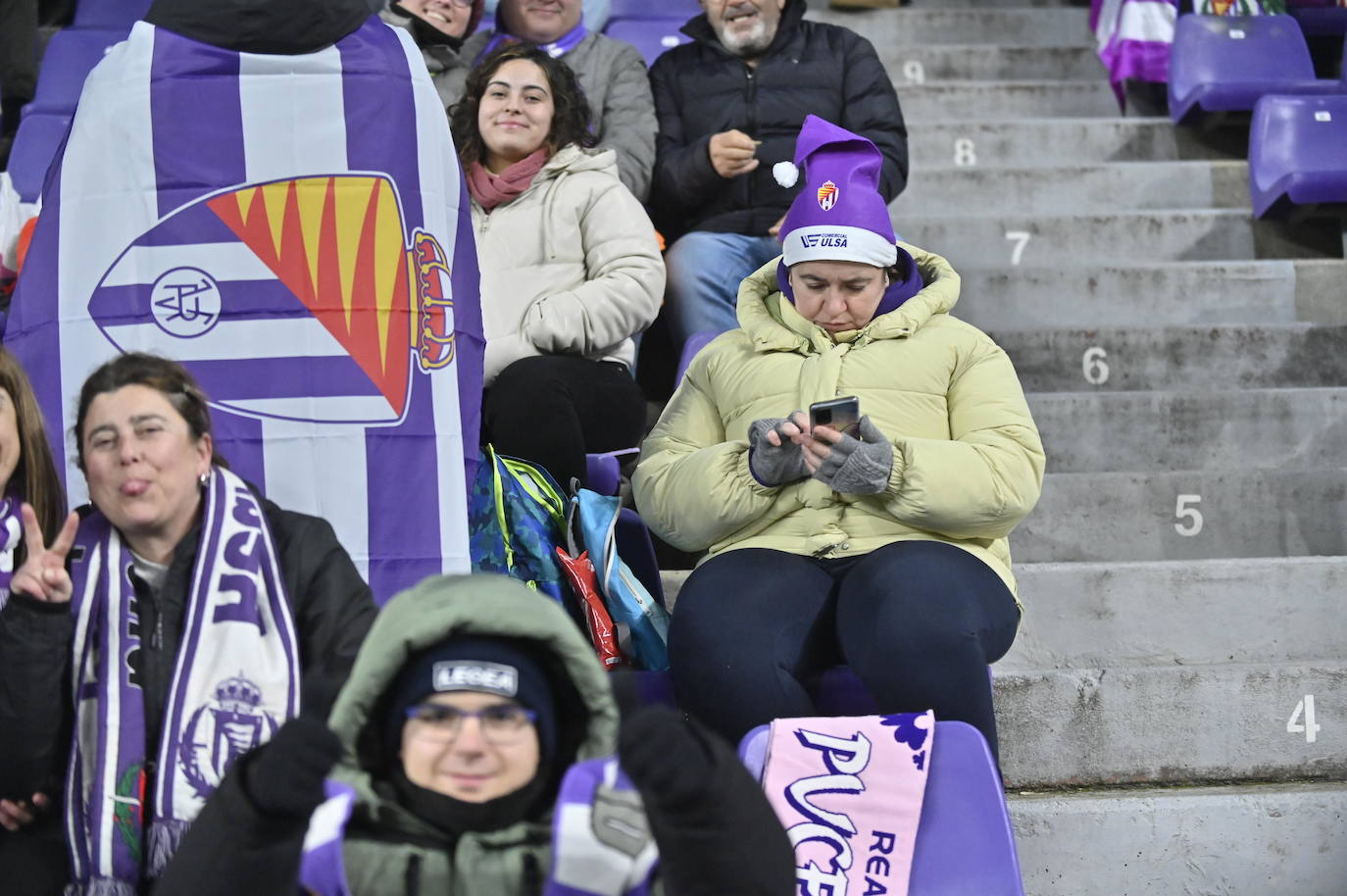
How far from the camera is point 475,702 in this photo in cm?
179

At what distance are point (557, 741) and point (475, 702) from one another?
127 mm

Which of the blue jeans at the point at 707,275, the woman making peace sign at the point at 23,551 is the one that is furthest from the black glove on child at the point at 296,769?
the blue jeans at the point at 707,275

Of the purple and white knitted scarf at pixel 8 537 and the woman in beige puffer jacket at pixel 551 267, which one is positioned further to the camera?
the woman in beige puffer jacket at pixel 551 267

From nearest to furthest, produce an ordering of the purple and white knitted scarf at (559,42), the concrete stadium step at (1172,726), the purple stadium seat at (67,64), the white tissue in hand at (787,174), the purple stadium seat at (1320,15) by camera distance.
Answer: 1. the concrete stadium step at (1172,726)
2. the white tissue in hand at (787,174)
3. the purple and white knitted scarf at (559,42)
4. the purple stadium seat at (67,64)
5. the purple stadium seat at (1320,15)

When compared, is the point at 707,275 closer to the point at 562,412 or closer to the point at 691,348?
the point at 691,348

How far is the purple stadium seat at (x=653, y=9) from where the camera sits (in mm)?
5668

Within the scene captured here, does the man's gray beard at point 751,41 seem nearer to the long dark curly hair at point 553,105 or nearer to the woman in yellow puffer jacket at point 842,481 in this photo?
the long dark curly hair at point 553,105

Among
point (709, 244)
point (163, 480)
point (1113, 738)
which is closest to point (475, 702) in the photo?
point (163, 480)

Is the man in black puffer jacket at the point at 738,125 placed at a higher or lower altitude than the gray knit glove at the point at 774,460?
higher

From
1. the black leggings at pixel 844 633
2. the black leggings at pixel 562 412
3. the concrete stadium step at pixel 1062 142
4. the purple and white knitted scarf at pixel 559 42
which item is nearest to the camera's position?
the black leggings at pixel 844 633

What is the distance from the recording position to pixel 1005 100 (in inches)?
222

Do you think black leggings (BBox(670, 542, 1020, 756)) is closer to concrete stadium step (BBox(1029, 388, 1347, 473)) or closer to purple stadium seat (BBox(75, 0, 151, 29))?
concrete stadium step (BBox(1029, 388, 1347, 473))

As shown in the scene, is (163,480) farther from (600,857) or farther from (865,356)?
(865,356)

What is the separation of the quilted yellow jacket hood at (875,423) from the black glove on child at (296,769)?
126cm
